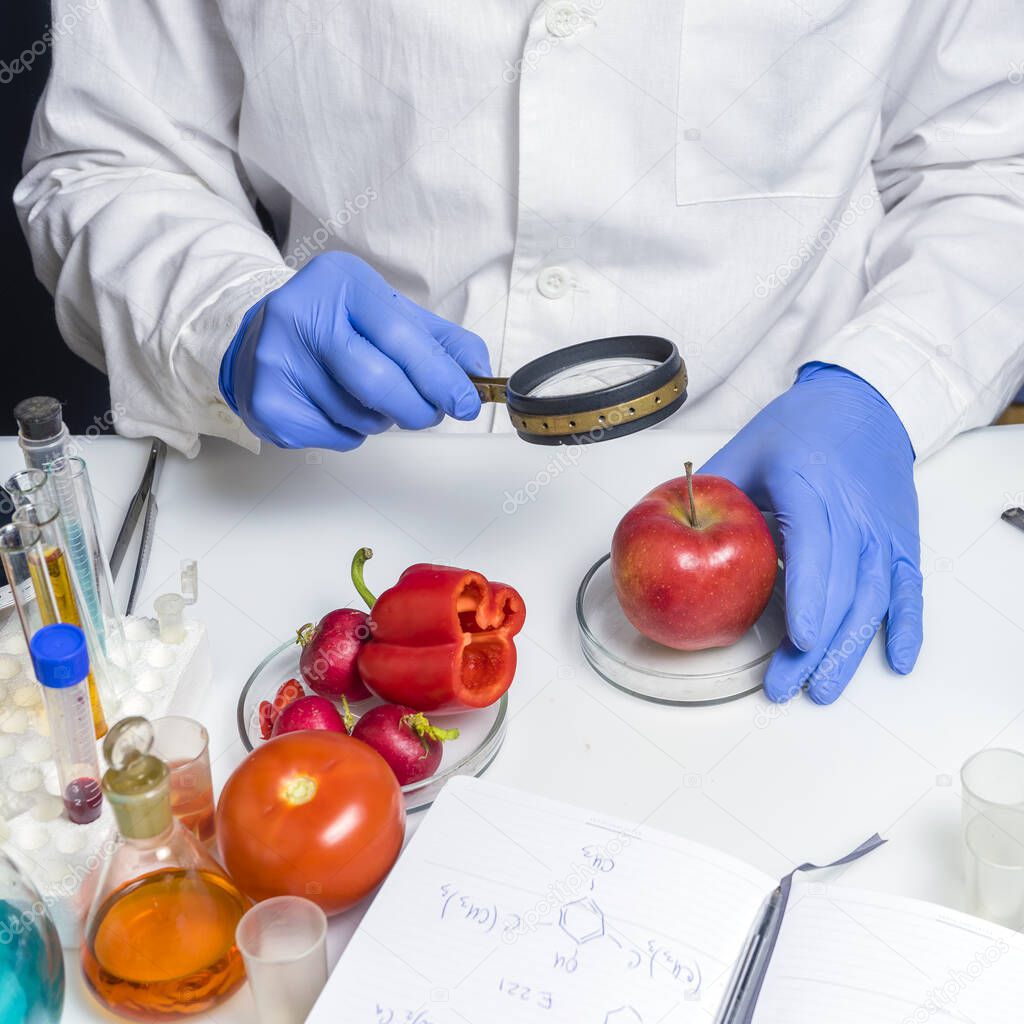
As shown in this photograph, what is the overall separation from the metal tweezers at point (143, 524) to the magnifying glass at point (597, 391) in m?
0.36

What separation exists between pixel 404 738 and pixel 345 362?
1.19 ft

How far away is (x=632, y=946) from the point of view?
2.19ft

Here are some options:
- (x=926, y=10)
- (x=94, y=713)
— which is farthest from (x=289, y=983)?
(x=926, y=10)

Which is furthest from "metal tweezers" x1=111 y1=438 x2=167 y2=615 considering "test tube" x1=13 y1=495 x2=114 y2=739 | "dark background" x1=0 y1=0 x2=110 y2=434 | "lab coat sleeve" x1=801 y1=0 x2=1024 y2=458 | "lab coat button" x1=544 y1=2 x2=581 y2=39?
"dark background" x1=0 y1=0 x2=110 y2=434

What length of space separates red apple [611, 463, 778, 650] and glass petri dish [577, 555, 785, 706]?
0.07 feet

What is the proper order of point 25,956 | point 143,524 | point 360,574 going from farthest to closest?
point 143,524 < point 360,574 < point 25,956

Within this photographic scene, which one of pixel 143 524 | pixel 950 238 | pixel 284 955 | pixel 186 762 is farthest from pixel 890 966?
Answer: pixel 950 238

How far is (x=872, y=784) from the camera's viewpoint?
0.84 m

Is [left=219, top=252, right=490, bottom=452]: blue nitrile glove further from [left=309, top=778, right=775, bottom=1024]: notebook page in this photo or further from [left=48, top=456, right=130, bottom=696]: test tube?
[left=309, top=778, right=775, bottom=1024]: notebook page

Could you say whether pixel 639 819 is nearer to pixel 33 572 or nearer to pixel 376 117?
pixel 33 572

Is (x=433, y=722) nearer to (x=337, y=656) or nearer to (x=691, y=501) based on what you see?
(x=337, y=656)

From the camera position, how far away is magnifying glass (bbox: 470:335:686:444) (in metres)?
0.88

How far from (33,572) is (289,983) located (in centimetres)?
29

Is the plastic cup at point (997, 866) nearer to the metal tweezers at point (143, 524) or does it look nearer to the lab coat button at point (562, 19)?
the metal tweezers at point (143, 524)
